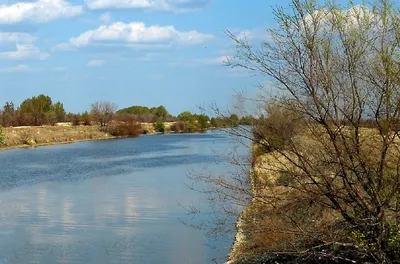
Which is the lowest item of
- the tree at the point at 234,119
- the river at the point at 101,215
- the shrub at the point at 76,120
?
the river at the point at 101,215

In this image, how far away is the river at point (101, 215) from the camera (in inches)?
510

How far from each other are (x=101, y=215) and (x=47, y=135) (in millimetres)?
44507

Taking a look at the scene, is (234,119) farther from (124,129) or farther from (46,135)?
(124,129)

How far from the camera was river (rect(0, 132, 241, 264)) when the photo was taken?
42.5 feet

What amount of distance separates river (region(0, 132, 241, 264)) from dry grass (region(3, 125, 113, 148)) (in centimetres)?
2248

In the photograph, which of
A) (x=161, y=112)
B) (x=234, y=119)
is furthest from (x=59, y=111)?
(x=234, y=119)

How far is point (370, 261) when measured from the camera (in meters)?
7.03

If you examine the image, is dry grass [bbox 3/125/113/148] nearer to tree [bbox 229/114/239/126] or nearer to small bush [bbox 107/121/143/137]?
small bush [bbox 107/121/143/137]

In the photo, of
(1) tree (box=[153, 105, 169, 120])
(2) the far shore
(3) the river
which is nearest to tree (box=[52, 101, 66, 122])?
(2) the far shore

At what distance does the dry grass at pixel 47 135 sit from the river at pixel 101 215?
22.5 m

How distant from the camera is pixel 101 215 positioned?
59.1 ft

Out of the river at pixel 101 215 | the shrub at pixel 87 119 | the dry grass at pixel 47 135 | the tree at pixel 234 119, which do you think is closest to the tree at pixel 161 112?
the shrub at pixel 87 119

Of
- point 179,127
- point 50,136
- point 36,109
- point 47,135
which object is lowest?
point 50,136

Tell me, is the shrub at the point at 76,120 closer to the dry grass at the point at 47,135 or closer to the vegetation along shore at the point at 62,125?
the vegetation along shore at the point at 62,125
